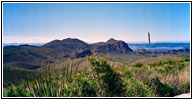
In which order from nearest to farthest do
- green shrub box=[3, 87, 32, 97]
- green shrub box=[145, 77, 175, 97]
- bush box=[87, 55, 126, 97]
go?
1. green shrub box=[3, 87, 32, 97]
2. bush box=[87, 55, 126, 97]
3. green shrub box=[145, 77, 175, 97]

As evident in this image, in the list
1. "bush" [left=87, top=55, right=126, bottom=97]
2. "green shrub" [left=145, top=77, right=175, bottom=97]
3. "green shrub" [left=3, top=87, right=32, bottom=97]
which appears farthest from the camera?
"green shrub" [left=145, top=77, right=175, bottom=97]

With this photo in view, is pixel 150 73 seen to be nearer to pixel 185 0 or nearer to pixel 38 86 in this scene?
pixel 185 0

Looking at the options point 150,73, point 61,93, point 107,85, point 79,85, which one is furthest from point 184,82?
point 61,93

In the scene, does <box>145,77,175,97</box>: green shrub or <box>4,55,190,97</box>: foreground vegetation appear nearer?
<box>4,55,190,97</box>: foreground vegetation

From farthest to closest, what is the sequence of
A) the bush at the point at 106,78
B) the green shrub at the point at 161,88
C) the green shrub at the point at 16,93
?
the green shrub at the point at 161,88 < the bush at the point at 106,78 < the green shrub at the point at 16,93

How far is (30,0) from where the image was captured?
401 centimetres

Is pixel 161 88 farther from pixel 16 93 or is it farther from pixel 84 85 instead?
pixel 16 93

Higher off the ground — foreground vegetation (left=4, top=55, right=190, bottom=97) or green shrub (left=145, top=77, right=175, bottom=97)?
foreground vegetation (left=4, top=55, right=190, bottom=97)

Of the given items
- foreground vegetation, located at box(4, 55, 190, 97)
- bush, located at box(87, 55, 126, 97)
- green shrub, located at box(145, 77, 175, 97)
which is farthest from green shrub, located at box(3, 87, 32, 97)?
green shrub, located at box(145, 77, 175, 97)

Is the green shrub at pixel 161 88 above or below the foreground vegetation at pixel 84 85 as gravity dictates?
below

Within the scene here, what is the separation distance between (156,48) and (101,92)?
2.42m

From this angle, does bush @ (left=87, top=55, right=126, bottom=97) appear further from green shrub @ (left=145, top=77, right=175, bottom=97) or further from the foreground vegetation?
green shrub @ (left=145, top=77, right=175, bottom=97)

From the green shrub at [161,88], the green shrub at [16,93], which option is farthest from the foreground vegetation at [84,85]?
the green shrub at [161,88]

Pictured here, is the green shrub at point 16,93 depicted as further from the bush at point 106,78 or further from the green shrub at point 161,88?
the green shrub at point 161,88
